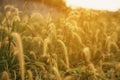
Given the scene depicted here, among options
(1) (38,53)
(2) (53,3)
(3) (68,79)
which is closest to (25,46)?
(1) (38,53)

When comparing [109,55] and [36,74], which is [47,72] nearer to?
[36,74]

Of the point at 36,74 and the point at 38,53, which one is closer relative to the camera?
the point at 36,74

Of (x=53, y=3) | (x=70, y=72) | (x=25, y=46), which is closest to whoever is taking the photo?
(x=70, y=72)

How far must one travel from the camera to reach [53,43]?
459 cm

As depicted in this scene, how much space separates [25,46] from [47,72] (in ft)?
2.38

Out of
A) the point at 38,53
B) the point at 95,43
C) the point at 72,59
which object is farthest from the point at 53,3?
the point at 38,53

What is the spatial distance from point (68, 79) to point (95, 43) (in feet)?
8.12

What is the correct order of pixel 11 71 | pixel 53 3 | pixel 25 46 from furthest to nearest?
pixel 53 3 → pixel 25 46 → pixel 11 71

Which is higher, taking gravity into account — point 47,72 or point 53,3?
point 53,3

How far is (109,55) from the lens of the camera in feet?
15.8

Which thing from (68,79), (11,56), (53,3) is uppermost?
(53,3)

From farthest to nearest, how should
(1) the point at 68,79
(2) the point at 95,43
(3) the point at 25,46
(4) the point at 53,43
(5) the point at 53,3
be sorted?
(5) the point at 53,3 < (2) the point at 95,43 < (4) the point at 53,43 < (3) the point at 25,46 < (1) the point at 68,79

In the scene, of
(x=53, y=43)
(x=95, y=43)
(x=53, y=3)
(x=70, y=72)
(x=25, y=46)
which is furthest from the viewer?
(x=53, y=3)

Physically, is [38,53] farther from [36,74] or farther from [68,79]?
[68,79]
